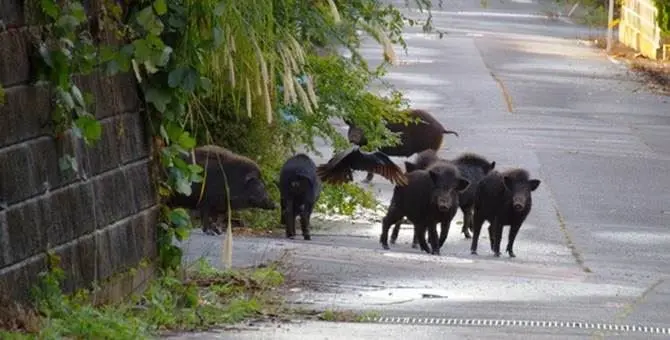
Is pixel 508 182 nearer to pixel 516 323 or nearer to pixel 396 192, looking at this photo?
pixel 396 192

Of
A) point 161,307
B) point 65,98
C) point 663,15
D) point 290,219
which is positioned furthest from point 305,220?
point 663,15

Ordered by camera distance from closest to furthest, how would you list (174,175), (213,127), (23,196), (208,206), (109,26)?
(23,196)
(109,26)
(174,175)
(208,206)
(213,127)

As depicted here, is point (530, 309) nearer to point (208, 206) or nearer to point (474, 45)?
point (208, 206)

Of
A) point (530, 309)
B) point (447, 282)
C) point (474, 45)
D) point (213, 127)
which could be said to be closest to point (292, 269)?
point (447, 282)

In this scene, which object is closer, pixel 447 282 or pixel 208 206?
pixel 447 282

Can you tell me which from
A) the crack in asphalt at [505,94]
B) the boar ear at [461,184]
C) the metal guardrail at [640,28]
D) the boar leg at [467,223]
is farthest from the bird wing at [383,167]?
the metal guardrail at [640,28]

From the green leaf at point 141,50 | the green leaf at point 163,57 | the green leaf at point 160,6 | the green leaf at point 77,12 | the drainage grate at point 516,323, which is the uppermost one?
the green leaf at point 77,12

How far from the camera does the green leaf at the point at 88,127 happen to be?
333 inches

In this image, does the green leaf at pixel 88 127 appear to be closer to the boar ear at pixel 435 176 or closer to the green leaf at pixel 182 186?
the green leaf at pixel 182 186

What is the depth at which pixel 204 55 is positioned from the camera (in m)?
9.48

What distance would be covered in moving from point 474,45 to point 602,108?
1428cm

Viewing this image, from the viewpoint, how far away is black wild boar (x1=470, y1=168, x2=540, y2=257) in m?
16.8

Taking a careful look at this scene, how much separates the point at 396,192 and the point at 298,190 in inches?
37.4

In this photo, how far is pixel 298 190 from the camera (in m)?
16.3
